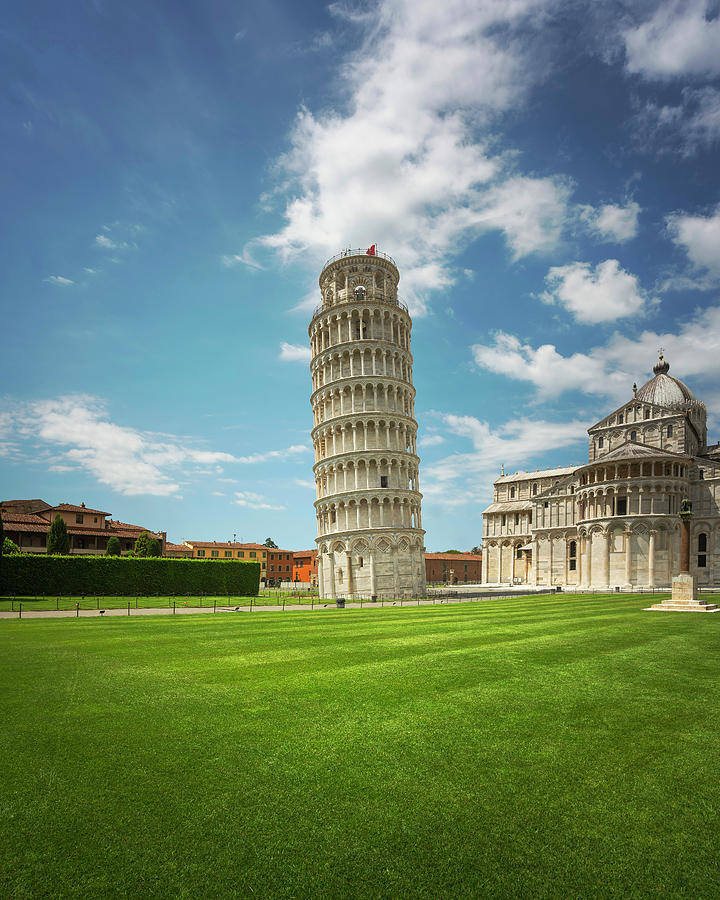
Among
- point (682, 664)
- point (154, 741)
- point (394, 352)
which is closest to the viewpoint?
point (154, 741)

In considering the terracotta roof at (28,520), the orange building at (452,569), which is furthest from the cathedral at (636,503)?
the terracotta roof at (28,520)

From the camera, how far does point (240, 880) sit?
5125 mm

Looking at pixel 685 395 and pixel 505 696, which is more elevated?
pixel 685 395

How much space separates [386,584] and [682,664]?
46594mm

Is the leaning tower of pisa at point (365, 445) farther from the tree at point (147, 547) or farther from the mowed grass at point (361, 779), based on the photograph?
the mowed grass at point (361, 779)

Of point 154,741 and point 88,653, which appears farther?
point 88,653

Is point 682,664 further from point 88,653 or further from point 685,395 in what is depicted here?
point 685,395

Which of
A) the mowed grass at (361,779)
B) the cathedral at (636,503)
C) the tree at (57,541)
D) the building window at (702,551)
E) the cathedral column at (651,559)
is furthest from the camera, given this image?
the building window at (702,551)

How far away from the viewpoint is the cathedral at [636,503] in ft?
222

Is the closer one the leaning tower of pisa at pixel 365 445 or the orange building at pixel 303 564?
the leaning tower of pisa at pixel 365 445

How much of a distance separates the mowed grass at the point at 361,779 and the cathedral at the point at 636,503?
59817 mm

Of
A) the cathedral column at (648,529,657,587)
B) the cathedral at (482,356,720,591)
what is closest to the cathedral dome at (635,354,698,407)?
the cathedral at (482,356,720,591)

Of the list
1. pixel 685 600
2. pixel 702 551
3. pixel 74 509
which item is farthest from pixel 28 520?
pixel 702 551

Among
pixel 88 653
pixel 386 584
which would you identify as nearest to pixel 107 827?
pixel 88 653
